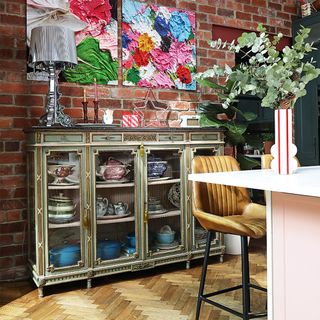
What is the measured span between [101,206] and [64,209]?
0.93 ft

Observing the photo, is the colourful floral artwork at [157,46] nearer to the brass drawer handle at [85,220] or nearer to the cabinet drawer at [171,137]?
the cabinet drawer at [171,137]

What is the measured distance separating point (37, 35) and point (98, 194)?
1.23m

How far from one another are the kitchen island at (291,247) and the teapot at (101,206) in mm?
1502

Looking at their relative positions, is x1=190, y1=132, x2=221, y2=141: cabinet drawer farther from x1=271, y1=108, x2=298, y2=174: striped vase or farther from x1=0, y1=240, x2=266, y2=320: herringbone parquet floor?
x1=271, y1=108, x2=298, y2=174: striped vase

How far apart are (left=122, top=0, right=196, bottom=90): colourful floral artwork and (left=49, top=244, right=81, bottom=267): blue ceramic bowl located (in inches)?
59.1

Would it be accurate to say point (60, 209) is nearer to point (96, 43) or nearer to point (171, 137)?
point (171, 137)

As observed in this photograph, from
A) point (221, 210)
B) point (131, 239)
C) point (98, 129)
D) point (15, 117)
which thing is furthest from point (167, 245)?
point (15, 117)

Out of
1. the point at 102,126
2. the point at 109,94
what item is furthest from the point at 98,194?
the point at 109,94

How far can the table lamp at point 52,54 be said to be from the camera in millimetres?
2840

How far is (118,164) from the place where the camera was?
3.10m

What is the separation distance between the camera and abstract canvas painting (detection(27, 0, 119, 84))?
10.5 ft

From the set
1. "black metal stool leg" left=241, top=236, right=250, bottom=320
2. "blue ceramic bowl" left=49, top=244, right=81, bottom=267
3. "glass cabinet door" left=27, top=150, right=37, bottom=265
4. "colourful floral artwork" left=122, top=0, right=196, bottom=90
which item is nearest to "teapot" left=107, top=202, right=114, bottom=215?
"blue ceramic bowl" left=49, top=244, right=81, bottom=267

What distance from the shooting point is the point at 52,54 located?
2830 millimetres

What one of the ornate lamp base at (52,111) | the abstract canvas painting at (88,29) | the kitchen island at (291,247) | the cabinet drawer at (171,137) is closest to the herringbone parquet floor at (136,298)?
the kitchen island at (291,247)
